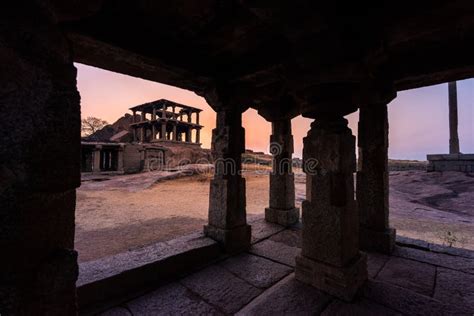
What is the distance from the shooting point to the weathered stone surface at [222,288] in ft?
7.43

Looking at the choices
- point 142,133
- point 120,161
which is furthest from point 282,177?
point 142,133

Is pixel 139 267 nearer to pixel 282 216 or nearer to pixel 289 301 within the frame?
pixel 289 301

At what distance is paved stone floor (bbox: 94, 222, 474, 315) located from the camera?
213 centimetres

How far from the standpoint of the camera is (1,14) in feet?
2.55

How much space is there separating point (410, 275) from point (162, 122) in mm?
28714

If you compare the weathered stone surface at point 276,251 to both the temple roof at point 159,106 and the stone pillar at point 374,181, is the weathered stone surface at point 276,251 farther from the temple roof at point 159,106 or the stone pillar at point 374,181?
the temple roof at point 159,106

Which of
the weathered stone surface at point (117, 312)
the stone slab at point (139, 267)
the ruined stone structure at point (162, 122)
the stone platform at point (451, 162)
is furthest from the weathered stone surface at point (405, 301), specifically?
the ruined stone structure at point (162, 122)

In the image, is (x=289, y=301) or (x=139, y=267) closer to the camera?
(x=289, y=301)

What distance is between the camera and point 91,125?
35.5m

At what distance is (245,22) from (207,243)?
2.99m

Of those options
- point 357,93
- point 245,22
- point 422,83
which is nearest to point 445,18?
point 357,93

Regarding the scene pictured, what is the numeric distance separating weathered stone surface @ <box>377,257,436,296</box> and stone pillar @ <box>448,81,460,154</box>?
16.6 m

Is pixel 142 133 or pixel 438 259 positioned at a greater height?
pixel 142 133

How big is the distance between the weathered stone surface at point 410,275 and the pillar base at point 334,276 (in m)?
0.48
